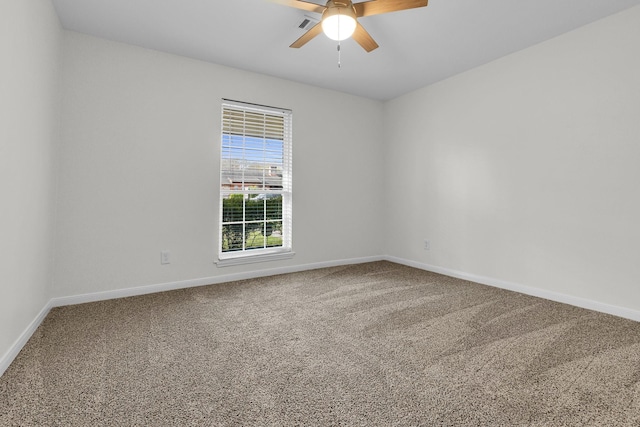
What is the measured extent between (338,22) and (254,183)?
2.19 meters

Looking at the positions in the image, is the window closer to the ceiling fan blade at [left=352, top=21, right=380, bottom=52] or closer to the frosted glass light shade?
the ceiling fan blade at [left=352, top=21, right=380, bottom=52]

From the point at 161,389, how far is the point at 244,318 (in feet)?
3.16

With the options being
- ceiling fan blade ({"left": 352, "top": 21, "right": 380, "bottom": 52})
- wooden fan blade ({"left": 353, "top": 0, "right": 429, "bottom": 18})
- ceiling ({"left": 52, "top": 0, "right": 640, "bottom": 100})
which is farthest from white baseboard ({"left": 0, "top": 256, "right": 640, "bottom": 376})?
wooden fan blade ({"left": 353, "top": 0, "right": 429, "bottom": 18})

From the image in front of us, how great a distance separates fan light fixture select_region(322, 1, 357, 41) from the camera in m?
1.95

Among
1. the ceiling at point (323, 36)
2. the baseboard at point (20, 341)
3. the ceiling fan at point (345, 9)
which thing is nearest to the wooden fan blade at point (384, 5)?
the ceiling fan at point (345, 9)

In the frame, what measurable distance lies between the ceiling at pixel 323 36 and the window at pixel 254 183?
61 centimetres

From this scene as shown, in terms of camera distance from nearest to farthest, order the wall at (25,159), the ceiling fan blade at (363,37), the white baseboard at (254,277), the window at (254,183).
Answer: the wall at (25,159) < the white baseboard at (254,277) < the ceiling fan blade at (363,37) < the window at (254,183)

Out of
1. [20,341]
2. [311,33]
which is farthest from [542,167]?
[20,341]

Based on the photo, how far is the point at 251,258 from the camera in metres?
3.65

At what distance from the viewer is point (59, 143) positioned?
2.69 metres

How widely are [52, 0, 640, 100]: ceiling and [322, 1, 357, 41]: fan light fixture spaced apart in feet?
2.02

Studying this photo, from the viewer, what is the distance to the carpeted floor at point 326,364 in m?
1.31

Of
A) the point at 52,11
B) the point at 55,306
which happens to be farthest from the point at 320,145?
the point at 55,306

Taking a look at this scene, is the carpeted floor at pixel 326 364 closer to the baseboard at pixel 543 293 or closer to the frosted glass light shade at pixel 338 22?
the baseboard at pixel 543 293
